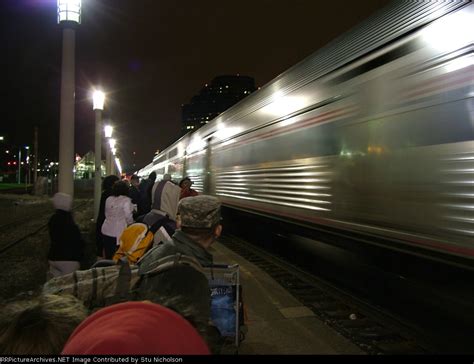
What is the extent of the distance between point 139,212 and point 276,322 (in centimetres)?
533

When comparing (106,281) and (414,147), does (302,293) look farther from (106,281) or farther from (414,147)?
(106,281)

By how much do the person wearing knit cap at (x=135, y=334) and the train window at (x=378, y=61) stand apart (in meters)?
3.93

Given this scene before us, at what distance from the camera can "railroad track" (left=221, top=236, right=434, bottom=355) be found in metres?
4.18

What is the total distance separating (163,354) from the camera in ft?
3.01

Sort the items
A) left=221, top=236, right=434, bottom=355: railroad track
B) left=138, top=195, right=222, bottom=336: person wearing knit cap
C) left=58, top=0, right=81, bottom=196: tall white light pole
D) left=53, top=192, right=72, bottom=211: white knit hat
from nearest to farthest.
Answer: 1. left=138, top=195, right=222, bottom=336: person wearing knit cap
2. left=221, top=236, right=434, bottom=355: railroad track
3. left=53, top=192, right=72, bottom=211: white knit hat
4. left=58, top=0, right=81, bottom=196: tall white light pole

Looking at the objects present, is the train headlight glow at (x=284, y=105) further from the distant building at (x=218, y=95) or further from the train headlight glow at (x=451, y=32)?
the distant building at (x=218, y=95)

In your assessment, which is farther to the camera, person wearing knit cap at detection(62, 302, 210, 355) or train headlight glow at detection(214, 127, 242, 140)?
train headlight glow at detection(214, 127, 242, 140)

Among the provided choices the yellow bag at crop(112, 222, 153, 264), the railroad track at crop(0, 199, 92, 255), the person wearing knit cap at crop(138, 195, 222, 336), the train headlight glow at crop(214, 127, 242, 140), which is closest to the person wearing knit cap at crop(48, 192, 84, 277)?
the yellow bag at crop(112, 222, 153, 264)

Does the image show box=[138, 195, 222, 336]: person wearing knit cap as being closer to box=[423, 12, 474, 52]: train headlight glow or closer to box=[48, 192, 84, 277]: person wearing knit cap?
box=[423, 12, 474, 52]: train headlight glow

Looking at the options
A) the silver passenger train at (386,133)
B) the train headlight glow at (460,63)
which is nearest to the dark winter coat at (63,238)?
the silver passenger train at (386,133)

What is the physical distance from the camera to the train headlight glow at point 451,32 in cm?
351

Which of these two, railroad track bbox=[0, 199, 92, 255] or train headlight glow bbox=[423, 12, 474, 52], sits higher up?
train headlight glow bbox=[423, 12, 474, 52]

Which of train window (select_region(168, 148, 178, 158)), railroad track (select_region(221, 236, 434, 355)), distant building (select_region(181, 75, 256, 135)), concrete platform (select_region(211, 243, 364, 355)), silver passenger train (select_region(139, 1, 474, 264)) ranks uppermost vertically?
distant building (select_region(181, 75, 256, 135))

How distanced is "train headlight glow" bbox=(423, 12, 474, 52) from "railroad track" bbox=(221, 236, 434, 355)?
2.63 m
